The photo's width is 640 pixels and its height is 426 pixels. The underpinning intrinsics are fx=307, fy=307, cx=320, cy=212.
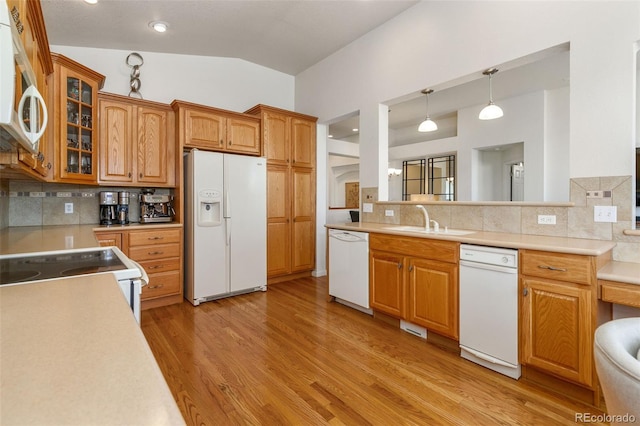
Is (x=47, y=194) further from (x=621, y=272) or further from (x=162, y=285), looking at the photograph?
(x=621, y=272)

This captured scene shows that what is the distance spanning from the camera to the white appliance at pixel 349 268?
303cm

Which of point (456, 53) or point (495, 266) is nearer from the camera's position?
point (495, 266)

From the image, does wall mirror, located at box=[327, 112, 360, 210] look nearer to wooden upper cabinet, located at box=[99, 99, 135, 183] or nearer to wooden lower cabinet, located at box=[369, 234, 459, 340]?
wooden upper cabinet, located at box=[99, 99, 135, 183]

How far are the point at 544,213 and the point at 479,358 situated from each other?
1160 mm

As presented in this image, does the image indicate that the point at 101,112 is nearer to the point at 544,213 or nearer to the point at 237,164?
the point at 237,164

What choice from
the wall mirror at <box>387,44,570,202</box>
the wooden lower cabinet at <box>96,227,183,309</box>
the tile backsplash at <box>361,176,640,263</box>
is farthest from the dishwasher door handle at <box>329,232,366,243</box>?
the wooden lower cabinet at <box>96,227,183,309</box>

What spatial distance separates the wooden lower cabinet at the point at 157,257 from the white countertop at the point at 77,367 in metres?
2.42

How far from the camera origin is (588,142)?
2.06 m

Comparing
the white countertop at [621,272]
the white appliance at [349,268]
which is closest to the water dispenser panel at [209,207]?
A: the white appliance at [349,268]

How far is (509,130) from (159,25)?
5.56 metres

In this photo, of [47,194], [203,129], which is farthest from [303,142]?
[47,194]

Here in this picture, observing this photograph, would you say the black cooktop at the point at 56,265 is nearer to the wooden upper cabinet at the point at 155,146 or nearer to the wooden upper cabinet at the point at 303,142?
the wooden upper cabinet at the point at 155,146

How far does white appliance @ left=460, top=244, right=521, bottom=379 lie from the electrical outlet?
56cm

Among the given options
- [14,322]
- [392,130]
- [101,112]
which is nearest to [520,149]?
[392,130]
